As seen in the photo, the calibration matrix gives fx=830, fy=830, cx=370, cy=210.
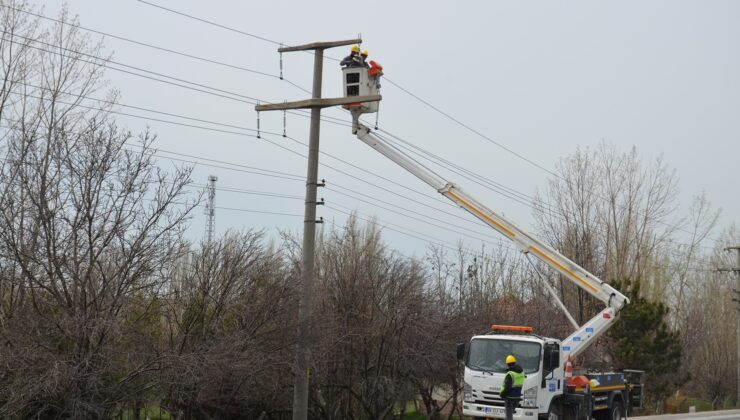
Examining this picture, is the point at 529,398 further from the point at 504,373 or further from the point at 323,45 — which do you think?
the point at 323,45

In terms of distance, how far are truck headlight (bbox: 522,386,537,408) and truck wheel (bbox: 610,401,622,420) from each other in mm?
5153

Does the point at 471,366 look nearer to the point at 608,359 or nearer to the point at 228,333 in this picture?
the point at 228,333

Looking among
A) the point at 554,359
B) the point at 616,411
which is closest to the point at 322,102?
the point at 554,359

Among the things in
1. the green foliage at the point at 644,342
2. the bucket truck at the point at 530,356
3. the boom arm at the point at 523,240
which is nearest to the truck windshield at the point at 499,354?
the bucket truck at the point at 530,356

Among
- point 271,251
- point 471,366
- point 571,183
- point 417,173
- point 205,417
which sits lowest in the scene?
point 205,417

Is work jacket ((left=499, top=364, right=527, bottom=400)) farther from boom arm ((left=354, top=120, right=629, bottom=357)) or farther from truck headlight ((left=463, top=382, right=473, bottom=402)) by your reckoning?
boom arm ((left=354, top=120, right=629, bottom=357))

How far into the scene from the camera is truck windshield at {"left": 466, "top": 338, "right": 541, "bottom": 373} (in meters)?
19.3

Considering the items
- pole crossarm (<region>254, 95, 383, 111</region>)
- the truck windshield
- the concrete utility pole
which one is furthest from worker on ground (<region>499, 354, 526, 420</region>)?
pole crossarm (<region>254, 95, 383, 111</region>)

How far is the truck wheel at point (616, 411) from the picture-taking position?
23.1 m

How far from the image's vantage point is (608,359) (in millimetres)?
36625

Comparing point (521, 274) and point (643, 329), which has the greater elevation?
point (521, 274)

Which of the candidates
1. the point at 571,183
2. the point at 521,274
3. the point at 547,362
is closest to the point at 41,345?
the point at 547,362

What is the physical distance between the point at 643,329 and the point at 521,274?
8062 millimetres

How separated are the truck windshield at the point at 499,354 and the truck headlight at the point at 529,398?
47 centimetres
